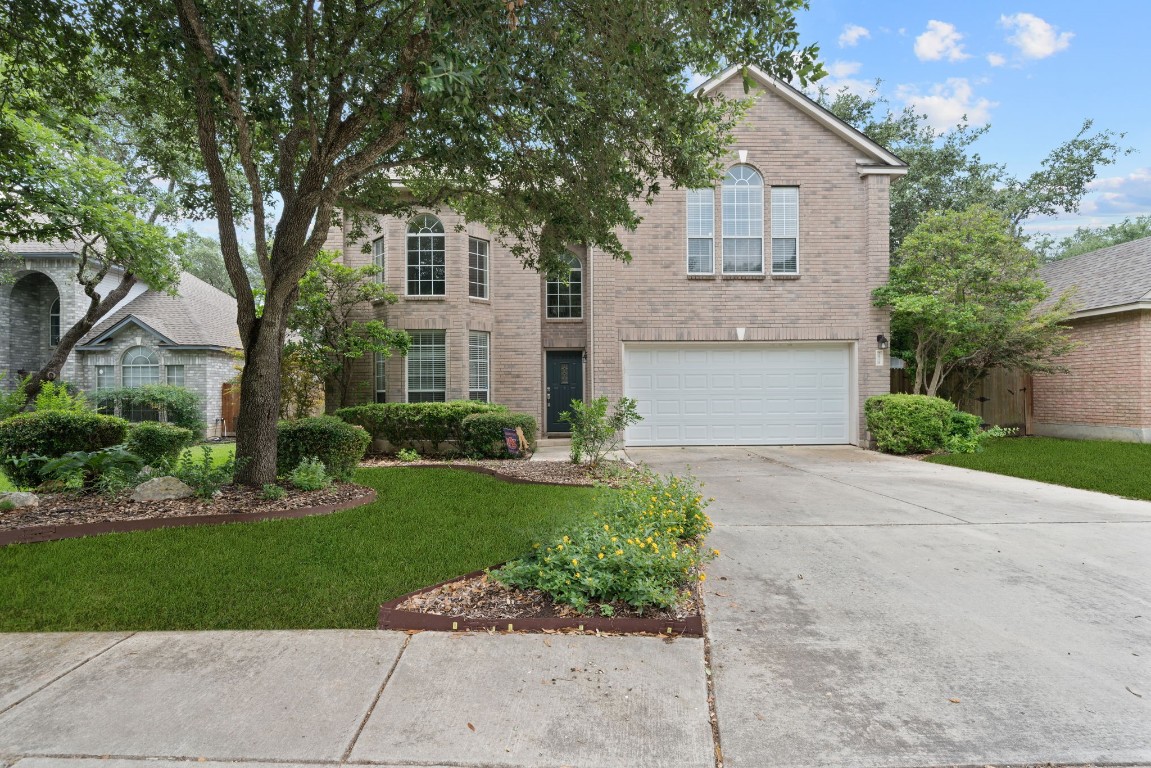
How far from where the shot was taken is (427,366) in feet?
44.9

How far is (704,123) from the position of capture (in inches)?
279

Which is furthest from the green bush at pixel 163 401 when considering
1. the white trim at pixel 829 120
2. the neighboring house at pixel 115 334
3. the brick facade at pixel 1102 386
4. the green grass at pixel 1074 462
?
the brick facade at pixel 1102 386

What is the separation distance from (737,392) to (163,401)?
1534cm

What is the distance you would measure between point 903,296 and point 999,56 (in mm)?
9175

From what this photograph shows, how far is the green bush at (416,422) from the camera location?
11.6m

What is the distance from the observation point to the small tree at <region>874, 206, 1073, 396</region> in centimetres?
1226

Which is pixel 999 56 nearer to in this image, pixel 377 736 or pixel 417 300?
pixel 417 300

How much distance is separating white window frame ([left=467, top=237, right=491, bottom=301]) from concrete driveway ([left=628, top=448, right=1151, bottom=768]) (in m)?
9.08

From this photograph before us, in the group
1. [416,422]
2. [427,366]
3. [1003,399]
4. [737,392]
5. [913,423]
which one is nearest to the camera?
[416,422]

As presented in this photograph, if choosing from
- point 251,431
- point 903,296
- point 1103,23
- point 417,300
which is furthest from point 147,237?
point 1103,23

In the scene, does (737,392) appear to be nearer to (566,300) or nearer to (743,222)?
(743,222)

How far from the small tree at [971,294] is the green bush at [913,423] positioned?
1.54 metres

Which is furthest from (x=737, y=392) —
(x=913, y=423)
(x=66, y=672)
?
(x=66, y=672)

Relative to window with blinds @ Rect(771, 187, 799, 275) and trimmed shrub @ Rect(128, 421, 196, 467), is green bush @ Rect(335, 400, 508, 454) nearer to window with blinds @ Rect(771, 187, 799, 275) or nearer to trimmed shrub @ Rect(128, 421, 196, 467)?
trimmed shrub @ Rect(128, 421, 196, 467)
